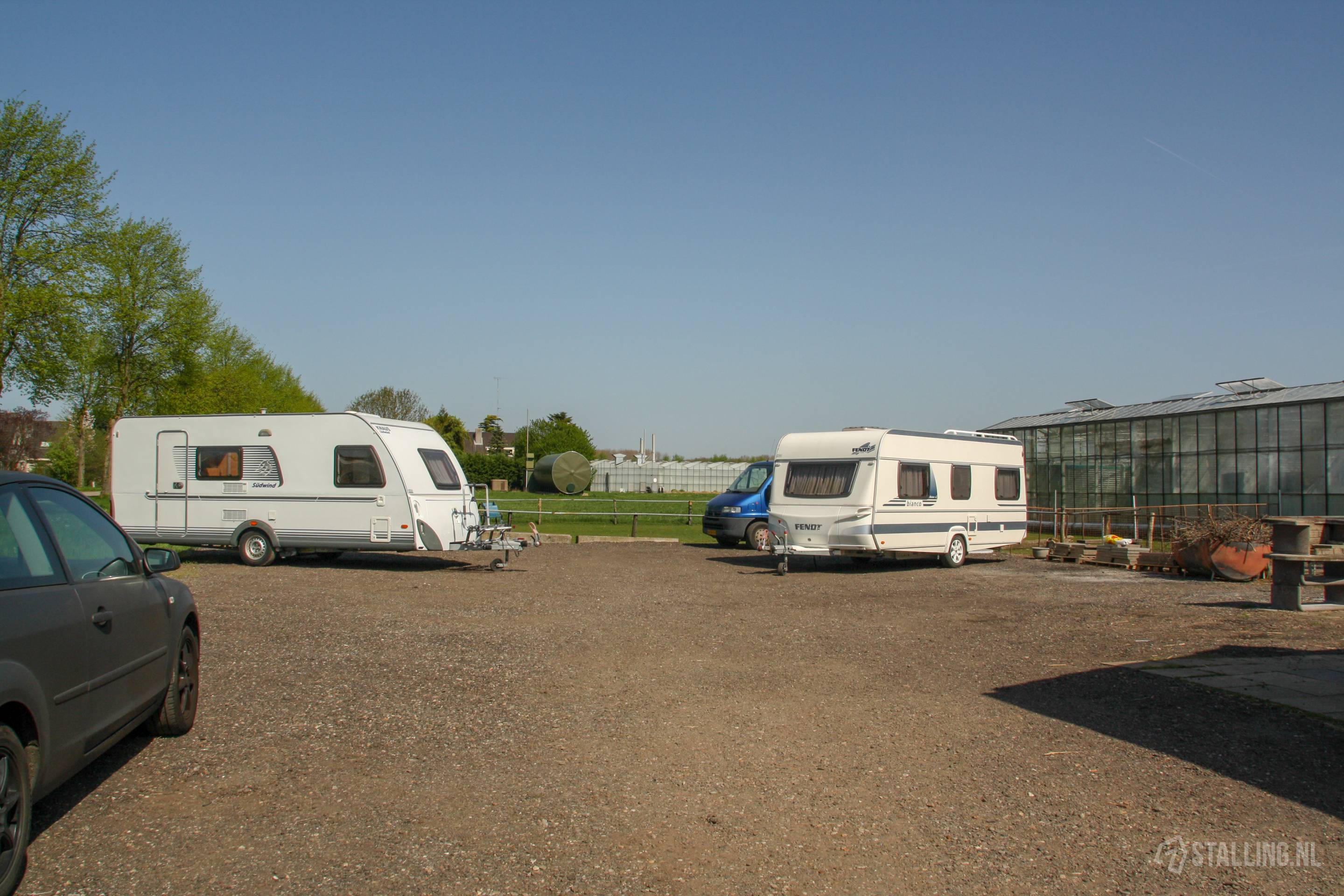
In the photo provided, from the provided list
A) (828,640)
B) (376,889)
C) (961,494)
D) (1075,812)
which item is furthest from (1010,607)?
(376,889)

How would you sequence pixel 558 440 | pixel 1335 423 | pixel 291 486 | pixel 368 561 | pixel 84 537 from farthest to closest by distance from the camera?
pixel 558 440, pixel 1335 423, pixel 368 561, pixel 291 486, pixel 84 537

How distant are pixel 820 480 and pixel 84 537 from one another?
43.4 ft

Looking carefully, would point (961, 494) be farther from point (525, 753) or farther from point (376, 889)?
point (376, 889)

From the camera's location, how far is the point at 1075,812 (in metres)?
4.43

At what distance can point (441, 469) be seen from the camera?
16094 mm

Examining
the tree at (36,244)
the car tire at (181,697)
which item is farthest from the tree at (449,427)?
the car tire at (181,697)

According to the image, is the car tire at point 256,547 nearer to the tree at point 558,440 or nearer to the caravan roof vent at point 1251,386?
the caravan roof vent at point 1251,386

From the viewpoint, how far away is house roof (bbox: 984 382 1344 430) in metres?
24.1

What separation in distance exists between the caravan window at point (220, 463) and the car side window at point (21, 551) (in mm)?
12639

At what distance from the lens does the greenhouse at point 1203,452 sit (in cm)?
2323

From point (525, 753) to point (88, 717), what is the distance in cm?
220

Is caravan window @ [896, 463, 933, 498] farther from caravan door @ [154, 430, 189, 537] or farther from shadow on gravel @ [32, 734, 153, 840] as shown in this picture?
shadow on gravel @ [32, 734, 153, 840]

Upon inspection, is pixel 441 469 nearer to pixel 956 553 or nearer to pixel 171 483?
pixel 171 483

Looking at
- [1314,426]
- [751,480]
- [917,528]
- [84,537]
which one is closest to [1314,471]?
[1314,426]
